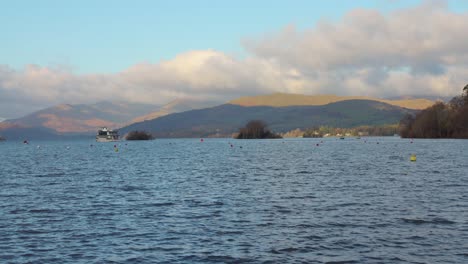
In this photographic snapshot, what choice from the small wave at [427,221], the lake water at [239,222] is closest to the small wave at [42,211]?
the lake water at [239,222]

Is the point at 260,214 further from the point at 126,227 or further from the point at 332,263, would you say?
the point at 332,263

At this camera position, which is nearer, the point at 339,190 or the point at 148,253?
the point at 148,253

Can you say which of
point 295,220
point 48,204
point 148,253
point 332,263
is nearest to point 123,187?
point 48,204

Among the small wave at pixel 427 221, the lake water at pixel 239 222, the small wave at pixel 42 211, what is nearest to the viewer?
the lake water at pixel 239 222

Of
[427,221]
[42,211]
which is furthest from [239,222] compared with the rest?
[42,211]

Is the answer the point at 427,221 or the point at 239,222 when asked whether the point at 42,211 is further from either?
the point at 427,221

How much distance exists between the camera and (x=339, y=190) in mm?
59344

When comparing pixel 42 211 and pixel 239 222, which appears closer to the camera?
pixel 239 222

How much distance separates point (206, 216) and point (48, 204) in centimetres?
1848

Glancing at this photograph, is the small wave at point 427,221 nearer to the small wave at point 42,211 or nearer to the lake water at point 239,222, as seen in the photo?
the lake water at point 239,222

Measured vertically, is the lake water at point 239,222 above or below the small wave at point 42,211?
below

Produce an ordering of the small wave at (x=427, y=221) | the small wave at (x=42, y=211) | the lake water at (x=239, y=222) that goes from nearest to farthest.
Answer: the lake water at (x=239, y=222), the small wave at (x=427, y=221), the small wave at (x=42, y=211)

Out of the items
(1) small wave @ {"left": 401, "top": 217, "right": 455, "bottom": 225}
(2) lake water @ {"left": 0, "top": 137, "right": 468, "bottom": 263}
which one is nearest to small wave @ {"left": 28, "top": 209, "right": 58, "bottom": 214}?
(2) lake water @ {"left": 0, "top": 137, "right": 468, "bottom": 263}

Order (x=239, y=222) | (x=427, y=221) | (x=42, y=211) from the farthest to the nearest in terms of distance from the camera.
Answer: (x=42, y=211) → (x=239, y=222) → (x=427, y=221)
